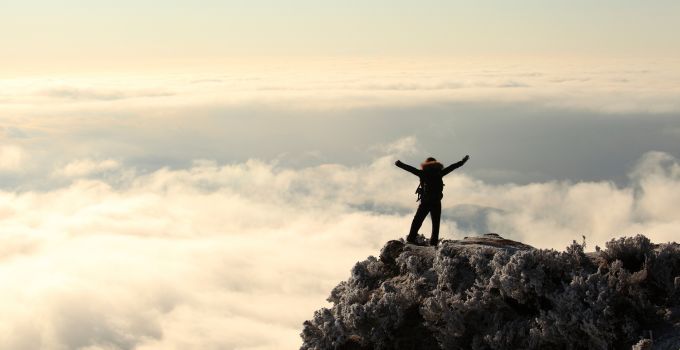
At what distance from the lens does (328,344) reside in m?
13.9

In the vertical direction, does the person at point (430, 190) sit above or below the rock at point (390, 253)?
above

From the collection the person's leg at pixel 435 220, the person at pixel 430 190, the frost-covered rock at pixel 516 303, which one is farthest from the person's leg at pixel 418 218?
the frost-covered rock at pixel 516 303

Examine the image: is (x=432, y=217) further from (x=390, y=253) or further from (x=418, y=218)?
(x=390, y=253)

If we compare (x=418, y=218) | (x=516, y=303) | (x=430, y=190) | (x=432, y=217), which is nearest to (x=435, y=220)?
(x=432, y=217)

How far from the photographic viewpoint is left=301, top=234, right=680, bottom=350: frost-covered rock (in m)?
11.5

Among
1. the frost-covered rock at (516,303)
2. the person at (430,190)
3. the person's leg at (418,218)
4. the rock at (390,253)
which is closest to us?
the frost-covered rock at (516,303)

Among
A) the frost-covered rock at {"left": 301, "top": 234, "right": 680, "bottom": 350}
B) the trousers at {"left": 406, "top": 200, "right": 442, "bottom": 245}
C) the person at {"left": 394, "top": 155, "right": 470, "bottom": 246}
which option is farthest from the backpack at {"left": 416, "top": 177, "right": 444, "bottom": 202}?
the frost-covered rock at {"left": 301, "top": 234, "right": 680, "bottom": 350}

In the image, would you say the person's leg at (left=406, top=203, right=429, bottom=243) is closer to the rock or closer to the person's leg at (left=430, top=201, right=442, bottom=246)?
the person's leg at (left=430, top=201, right=442, bottom=246)

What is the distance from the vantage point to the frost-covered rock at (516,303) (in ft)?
37.8

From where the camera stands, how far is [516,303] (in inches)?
500

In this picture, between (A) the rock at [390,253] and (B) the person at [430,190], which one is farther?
(B) the person at [430,190]

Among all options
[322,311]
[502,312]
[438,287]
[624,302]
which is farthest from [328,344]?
[624,302]

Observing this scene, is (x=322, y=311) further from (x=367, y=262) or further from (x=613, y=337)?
(x=613, y=337)

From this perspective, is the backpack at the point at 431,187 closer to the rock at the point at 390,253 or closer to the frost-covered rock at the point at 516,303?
the rock at the point at 390,253
